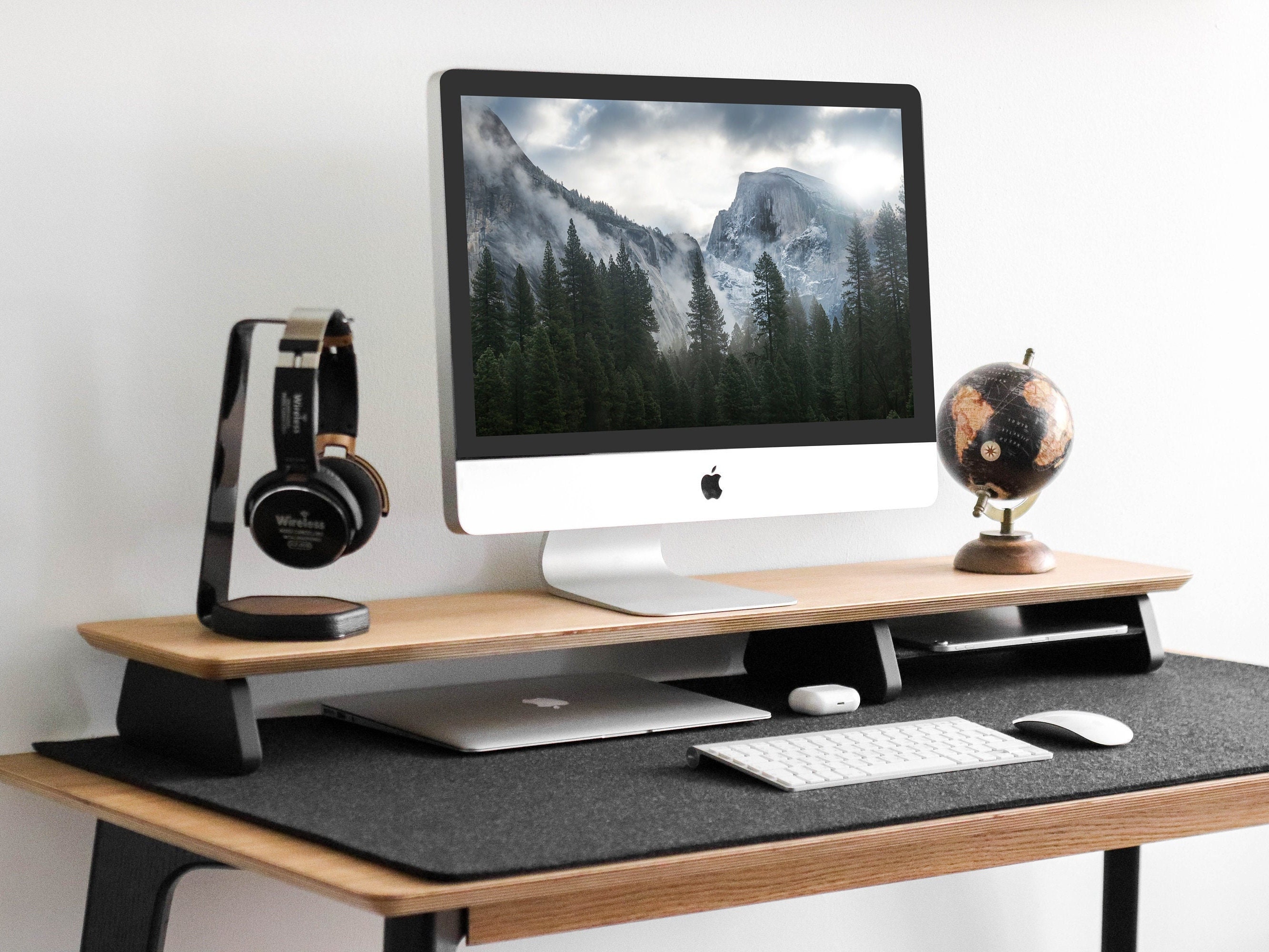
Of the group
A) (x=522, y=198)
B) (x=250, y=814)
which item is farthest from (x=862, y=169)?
(x=250, y=814)

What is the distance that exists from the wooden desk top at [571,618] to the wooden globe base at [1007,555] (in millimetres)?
12

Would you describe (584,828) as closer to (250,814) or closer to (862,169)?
(250,814)

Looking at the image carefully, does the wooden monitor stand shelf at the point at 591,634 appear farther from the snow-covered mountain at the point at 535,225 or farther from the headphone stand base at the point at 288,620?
the snow-covered mountain at the point at 535,225

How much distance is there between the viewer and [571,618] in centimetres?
148

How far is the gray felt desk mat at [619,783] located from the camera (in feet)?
3.60

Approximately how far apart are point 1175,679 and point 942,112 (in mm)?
816

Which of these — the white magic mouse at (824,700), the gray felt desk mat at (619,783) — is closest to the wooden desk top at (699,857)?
the gray felt desk mat at (619,783)

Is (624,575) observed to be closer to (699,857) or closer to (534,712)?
(534,712)

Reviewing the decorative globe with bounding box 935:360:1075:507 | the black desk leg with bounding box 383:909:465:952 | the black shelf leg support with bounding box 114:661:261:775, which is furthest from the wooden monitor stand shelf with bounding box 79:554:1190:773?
the black desk leg with bounding box 383:909:465:952

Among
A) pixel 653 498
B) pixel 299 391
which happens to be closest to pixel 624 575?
pixel 653 498

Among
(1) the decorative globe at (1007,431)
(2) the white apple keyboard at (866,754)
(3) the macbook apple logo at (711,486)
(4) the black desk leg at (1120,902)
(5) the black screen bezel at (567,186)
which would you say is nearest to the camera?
(2) the white apple keyboard at (866,754)

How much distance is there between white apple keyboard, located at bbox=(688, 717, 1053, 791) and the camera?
1.24m

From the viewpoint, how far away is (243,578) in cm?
161

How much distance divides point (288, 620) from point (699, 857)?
47 centimetres
